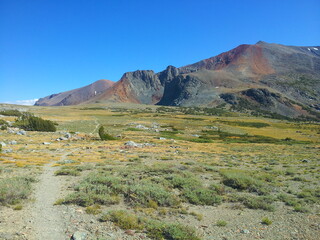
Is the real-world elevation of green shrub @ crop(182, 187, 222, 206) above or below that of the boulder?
below

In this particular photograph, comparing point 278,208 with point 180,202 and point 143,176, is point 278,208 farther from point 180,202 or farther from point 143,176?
point 143,176

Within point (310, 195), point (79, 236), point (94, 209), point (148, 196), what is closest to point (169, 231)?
point (79, 236)

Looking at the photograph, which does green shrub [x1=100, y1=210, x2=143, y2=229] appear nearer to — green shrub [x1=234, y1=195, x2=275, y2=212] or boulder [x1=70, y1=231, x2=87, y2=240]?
boulder [x1=70, y1=231, x2=87, y2=240]

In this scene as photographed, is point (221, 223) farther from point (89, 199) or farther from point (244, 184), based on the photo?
point (89, 199)

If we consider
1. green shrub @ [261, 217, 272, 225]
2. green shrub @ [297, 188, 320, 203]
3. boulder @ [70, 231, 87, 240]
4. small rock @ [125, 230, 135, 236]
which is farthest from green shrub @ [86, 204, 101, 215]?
green shrub @ [297, 188, 320, 203]

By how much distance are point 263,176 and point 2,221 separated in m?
17.5

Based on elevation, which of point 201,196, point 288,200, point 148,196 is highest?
point 148,196

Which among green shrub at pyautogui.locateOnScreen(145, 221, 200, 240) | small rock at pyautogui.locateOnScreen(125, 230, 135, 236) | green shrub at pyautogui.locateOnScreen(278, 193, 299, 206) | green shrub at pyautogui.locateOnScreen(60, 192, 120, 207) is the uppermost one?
green shrub at pyautogui.locateOnScreen(60, 192, 120, 207)

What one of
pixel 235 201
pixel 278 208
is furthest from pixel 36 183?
pixel 278 208

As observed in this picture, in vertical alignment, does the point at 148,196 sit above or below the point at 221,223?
above

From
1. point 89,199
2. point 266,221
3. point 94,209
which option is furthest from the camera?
point 89,199

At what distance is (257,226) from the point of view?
32.1 ft

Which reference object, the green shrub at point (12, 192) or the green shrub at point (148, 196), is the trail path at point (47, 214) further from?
the green shrub at point (148, 196)

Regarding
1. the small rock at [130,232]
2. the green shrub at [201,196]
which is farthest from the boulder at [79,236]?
the green shrub at [201,196]
